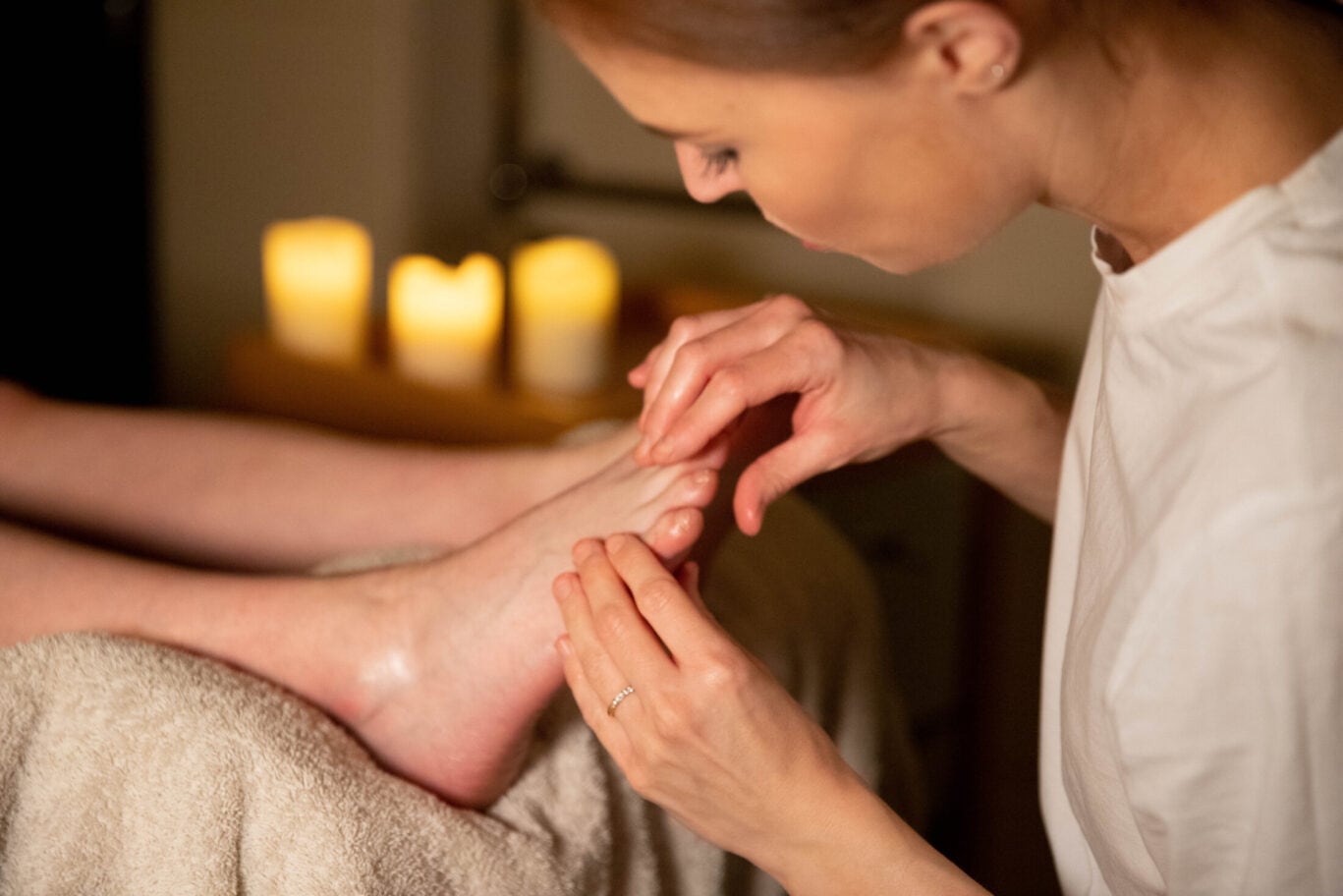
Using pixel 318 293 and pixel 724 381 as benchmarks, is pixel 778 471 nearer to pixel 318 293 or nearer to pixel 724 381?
pixel 724 381

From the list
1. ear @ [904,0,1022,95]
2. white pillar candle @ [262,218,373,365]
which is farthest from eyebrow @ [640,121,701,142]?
white pillar candle @ [262,218,373,365]

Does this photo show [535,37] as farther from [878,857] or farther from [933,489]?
[878,857]

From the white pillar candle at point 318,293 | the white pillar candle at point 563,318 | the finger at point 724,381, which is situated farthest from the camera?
→ the white pillar candle at point 318,293

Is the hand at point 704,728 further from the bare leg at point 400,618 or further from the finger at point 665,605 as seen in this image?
the bare leg at point 400,618

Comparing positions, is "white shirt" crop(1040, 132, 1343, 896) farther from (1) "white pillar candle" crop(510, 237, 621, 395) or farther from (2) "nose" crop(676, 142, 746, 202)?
(1) "white pillar candle" crop(510, 237, 621, 395)

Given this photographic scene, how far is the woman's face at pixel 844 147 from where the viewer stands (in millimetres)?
606

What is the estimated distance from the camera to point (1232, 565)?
1.92 feet

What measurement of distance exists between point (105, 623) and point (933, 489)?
1010mm

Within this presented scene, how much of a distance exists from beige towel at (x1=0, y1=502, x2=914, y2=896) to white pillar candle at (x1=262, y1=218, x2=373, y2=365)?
34.7 inches

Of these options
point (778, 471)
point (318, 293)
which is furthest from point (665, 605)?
point (318, 293)

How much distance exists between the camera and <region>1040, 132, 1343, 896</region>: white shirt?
0.58 meters

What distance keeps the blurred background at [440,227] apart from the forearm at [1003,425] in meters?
0.49

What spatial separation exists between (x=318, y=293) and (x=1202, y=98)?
1.21 m

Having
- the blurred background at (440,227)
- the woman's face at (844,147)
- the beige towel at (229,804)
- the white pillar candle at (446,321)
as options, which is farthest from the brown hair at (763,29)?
the white pillar candle at (446,321)
